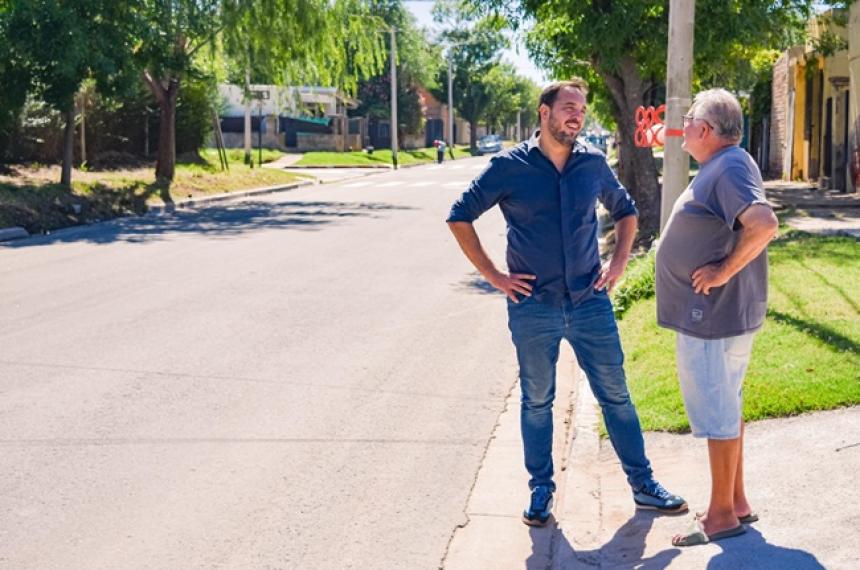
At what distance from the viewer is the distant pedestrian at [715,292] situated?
4.65 m

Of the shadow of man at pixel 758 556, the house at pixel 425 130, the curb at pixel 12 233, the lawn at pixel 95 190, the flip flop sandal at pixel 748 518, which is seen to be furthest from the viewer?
the house at pixel 425 130

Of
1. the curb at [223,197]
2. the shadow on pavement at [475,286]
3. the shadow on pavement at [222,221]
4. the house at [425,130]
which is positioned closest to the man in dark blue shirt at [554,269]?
the shadow on pavement at [475,286]

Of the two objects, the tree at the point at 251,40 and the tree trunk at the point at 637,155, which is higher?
the tree at the point at 251,40

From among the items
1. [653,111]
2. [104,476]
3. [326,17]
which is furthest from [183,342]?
[326,17]

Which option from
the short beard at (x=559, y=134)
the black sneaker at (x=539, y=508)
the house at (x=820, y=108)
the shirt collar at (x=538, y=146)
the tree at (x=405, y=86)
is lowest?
the black sneaker at (x=539, y=508)

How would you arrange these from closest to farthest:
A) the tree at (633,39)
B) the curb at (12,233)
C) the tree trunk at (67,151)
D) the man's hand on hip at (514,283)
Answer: the man's hand on hip at (514,283) < the tree at (633,39) < the curb at (12,233) < the tree trunk at (67,151)

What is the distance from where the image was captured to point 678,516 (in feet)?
17.2

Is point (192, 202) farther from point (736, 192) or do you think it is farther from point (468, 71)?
point (468, 71)

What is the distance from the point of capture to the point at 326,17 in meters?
28.2

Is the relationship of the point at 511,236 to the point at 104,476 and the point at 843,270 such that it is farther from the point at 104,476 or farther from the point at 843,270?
the point at 843,270

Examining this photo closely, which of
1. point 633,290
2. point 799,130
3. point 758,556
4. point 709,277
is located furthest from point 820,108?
point 758,556

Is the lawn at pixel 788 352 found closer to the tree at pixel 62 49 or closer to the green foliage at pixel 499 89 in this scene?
the tree at pixel 62 49

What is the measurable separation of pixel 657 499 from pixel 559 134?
1.69 m

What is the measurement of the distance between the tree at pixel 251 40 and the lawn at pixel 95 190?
53.8 inches
